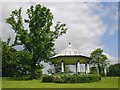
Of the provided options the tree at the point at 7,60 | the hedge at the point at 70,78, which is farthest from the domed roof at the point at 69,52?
the tree at the point at 7,60

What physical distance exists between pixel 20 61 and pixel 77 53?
42.9ft

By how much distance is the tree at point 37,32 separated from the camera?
4509cm

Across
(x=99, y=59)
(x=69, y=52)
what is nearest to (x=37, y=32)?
(x=69, y=52)

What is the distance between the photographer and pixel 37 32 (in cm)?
4494

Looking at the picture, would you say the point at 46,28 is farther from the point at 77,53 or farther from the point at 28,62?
the point at 77,53

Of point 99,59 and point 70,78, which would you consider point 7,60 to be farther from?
point 99,59

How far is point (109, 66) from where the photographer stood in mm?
79375

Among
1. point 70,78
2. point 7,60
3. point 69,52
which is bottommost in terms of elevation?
point 70,78

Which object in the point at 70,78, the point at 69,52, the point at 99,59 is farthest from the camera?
the point at 99,59

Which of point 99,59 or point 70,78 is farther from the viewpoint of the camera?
point 99,59

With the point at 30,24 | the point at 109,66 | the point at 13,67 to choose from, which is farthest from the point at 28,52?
the point at 109,66

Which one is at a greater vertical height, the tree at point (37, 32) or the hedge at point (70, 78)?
the tree at point (37, 32)

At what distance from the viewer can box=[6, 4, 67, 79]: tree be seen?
1775 inches

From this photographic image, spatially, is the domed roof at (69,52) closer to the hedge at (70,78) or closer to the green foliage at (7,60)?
the hedge at (70,78)
